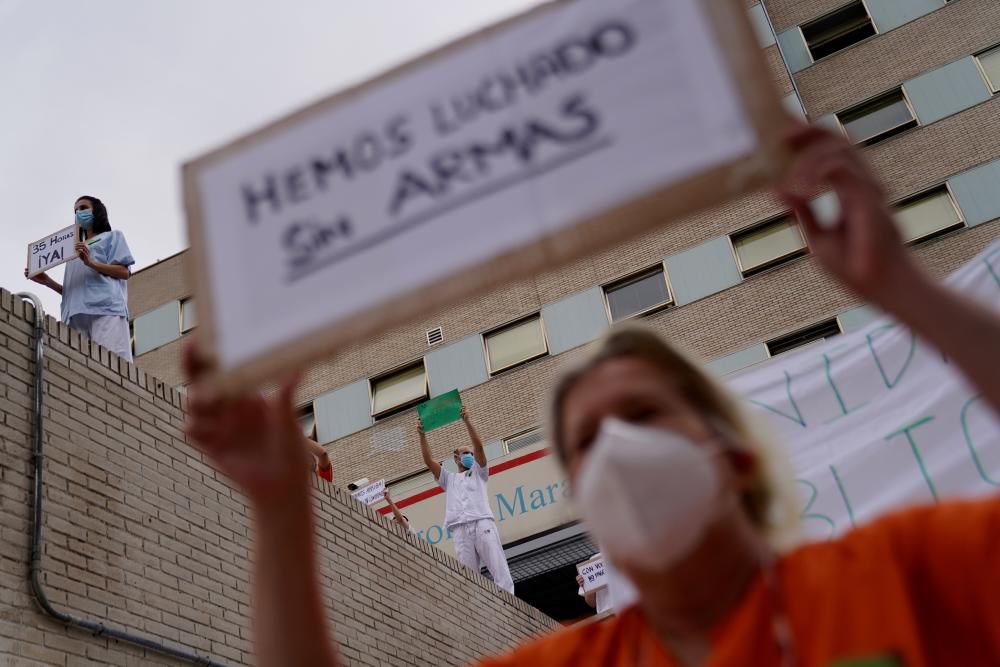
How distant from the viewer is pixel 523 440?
21500mm

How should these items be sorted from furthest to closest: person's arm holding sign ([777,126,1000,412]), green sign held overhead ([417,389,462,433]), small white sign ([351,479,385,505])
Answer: small white sign ([351,479,385,505])
green sign held overhead ([417,389,462,433])
person's arm holding sign ([777,126,1000,412])

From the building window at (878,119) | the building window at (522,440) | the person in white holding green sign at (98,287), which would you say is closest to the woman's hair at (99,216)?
the person in white holding green sign at (98,287)

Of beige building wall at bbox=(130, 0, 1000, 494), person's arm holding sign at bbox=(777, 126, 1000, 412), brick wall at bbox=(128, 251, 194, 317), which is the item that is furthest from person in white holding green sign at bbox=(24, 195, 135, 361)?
brick wall at bbox=(128, 251, 194, 317)

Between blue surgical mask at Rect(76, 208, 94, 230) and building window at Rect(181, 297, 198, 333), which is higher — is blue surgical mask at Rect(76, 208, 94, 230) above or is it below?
below

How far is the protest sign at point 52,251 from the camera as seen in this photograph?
24.2 feet

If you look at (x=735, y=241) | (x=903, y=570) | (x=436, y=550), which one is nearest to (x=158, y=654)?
(x=436, y=550)

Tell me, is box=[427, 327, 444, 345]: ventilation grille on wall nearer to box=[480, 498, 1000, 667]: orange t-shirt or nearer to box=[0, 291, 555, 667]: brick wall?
box=[0, 291, 555, 667]: brick wall

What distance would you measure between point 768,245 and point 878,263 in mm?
20589

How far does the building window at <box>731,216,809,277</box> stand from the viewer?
69.1 feet

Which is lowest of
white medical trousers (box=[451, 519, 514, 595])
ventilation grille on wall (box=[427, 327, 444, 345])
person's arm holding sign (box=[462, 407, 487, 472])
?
white medical trousers (box=[451, 519, 514, 595])

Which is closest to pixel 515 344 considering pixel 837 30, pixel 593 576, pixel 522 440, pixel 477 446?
pixel 522 440

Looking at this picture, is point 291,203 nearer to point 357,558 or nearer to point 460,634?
point 357,558

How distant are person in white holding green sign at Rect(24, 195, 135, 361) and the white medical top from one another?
5.38 m

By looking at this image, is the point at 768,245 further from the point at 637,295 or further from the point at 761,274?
the point at 637,295
